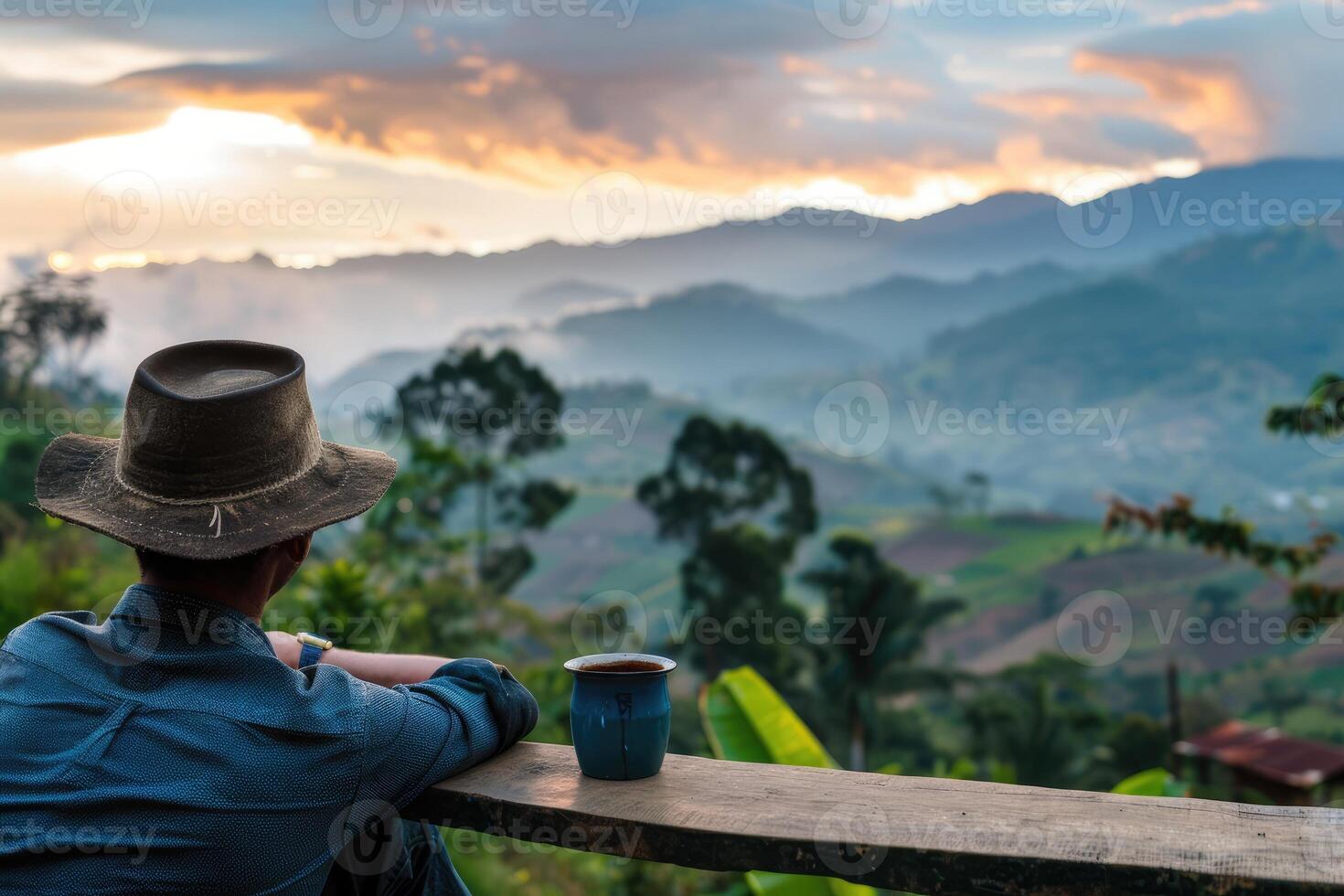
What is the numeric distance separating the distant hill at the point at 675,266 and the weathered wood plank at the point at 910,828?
108cm

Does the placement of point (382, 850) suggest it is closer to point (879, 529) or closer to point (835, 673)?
point (835, 673)

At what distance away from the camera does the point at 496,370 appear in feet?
67.7

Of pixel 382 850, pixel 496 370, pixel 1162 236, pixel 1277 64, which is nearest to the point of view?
pixel 382 850

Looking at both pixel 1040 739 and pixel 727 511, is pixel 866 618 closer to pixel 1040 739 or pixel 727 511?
pixel 727 511

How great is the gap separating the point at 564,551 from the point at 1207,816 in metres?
63.7

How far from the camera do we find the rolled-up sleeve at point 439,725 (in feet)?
5.47

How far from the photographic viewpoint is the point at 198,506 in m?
1.66

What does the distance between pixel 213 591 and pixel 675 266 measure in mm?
111235

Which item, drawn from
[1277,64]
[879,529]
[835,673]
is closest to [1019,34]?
[1277,64]

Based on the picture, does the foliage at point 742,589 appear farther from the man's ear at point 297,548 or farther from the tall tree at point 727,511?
the man's ear at point 297,548

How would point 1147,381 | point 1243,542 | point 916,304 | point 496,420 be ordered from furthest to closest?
point 916,304
point 1147,381
point 496,420
point 1243,542

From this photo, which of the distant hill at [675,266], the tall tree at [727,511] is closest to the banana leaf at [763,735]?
the distant hill at [675,266]

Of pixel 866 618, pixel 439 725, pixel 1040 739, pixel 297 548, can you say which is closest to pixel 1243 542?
pixel 439 725

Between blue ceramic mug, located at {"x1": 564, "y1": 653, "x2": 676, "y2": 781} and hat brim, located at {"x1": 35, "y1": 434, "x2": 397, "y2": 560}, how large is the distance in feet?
1.57
